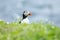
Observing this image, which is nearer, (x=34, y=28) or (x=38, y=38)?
(x=38, y=38)

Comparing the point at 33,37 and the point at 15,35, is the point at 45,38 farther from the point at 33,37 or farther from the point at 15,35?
the point at 15,35

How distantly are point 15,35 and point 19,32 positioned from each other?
129 mm

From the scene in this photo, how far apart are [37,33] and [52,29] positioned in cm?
38

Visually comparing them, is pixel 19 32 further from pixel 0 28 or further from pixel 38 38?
pixel 0 28

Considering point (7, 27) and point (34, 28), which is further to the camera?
point (7, 27)

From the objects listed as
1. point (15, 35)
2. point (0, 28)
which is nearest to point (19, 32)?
point (15, 35)

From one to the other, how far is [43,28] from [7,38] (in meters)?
0.66

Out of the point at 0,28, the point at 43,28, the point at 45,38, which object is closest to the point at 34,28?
the point at 43,28

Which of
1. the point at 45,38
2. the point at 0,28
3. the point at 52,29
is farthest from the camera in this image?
the point at 0,28

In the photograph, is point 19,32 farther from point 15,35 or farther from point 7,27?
point 7,27

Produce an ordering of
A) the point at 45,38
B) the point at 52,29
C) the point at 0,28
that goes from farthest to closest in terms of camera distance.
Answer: the point at 0,28 < the point at 52,29 < the point at 45,38

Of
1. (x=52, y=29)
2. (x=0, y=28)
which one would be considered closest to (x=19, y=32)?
(x=52, y=29)

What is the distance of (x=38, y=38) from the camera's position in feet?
19.0

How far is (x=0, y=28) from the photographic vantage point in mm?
7211
